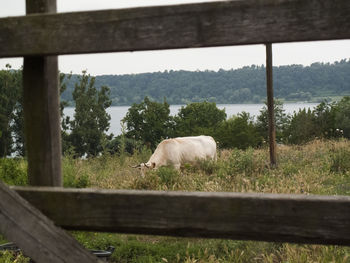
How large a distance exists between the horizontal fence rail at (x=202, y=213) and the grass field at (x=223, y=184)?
1982mm

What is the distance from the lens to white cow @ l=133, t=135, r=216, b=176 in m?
12.0

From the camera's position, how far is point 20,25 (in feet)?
6.34

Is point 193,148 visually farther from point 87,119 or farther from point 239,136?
point 87,119

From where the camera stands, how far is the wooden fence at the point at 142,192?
1.71m

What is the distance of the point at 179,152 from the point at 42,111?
1077 cm

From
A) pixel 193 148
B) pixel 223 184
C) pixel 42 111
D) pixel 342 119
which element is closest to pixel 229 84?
pixel 342 119

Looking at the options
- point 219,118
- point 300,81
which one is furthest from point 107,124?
point 300,81

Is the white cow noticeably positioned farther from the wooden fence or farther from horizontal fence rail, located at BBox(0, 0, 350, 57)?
horizontal fence rail, located at BBox(0, 0, 350, 57)

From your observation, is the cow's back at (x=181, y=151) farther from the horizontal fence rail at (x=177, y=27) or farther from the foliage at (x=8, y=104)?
the foliage at (x=8, y=104)

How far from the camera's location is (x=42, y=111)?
77.2 inches

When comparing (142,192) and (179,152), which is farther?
(179,152)

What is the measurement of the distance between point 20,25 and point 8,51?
0.12 m

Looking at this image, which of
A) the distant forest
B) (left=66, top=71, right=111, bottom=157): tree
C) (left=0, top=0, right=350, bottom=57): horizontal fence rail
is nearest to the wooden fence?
(left=0, top=0, right=350, bottom=57): horizontal fence rail

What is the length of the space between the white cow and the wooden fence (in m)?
8.30
